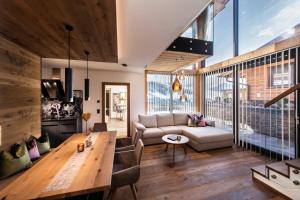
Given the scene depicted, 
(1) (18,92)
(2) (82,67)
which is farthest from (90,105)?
(1) (18,92)

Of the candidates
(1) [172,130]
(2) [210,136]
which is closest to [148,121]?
(1) [172,130]

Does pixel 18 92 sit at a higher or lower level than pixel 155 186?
higher

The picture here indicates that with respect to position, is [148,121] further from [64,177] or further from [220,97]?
[64,177]

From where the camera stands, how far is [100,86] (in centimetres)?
505

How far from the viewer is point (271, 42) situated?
3238 millimetres

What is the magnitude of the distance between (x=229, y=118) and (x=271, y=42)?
7.50 feet

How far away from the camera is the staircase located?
202 cm

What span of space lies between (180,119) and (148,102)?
140 centimetres

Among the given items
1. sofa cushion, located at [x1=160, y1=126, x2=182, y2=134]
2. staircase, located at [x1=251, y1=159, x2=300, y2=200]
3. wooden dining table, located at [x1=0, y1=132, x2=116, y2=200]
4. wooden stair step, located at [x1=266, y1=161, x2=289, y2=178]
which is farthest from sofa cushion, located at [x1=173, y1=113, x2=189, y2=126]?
wooden dining table, located at [x1=0, y1=132, x2=116, y2=200]

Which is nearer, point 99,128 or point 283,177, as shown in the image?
point 283,177

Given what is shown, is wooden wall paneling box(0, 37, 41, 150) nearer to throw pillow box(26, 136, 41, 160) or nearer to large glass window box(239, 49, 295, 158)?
throw pillow box(26, 136, 41, 160)

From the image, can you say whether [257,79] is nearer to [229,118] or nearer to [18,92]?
→ [229,118]

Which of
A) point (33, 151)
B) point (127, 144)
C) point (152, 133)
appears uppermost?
point (33, 151)

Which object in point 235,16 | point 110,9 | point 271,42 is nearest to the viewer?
point 110,9
